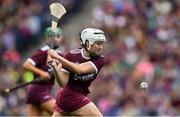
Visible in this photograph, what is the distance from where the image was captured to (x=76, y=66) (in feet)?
36.0

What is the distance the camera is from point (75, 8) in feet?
72.6

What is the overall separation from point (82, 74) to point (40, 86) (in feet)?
10.2

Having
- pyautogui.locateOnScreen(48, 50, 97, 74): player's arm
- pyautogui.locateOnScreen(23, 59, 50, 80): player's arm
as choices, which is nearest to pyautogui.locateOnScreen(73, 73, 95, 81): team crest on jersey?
pyautogui.locateOnScreen(48, 50, 97, 74): player's arm

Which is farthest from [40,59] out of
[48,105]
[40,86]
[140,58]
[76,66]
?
[140,58]

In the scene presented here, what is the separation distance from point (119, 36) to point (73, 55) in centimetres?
784

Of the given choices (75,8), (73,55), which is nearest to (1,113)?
(75,8)

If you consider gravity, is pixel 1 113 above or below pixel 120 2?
below

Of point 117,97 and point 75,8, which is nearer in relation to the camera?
point 117,97

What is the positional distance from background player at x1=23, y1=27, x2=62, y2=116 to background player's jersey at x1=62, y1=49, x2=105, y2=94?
2.22 meters

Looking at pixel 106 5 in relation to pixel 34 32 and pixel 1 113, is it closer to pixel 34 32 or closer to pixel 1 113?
pixel 34 32

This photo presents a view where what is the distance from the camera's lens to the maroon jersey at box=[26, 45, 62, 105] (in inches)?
547

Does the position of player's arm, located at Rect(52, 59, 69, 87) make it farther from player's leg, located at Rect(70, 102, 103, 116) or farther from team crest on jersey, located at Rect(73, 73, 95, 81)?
player's leg, located at Rect(70, 102, 103, 116)

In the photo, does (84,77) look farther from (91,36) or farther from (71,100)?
(91,36)

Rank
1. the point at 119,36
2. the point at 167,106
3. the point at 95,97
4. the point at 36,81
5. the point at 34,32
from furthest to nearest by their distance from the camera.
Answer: the point at 34,32 → the point at 119,36 → the point at 95,97 → the point at 167,106 → the point at 36,81
